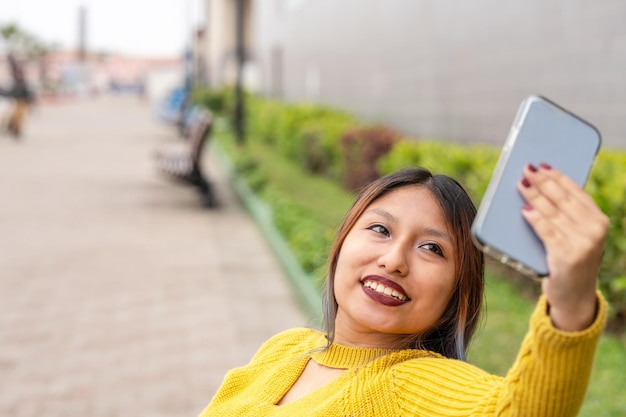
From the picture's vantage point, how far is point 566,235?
1.27m

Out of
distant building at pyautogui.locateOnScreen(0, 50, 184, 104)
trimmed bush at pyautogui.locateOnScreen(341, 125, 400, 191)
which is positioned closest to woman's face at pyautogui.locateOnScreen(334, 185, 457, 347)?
trimmed bush at pyautogui.locateOnScreen(341, 125, 400, 191)

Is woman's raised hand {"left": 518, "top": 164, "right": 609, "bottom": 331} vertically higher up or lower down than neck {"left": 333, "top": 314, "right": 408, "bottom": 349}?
higher up

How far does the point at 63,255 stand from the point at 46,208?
3.34m

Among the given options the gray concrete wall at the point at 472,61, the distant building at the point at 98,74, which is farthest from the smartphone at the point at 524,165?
the distant building at the point at 98,74

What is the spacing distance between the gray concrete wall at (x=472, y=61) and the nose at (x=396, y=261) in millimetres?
5223

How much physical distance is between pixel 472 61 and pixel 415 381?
28.5 feet

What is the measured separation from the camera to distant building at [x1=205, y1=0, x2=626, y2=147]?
23.3 feet

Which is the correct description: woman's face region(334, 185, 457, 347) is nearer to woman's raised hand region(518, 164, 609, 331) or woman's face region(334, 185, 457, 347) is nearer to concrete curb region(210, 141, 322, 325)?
woman's raised hand region(518, 164, 609, 331)

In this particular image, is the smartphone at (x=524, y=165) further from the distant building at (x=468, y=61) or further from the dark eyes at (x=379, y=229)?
the distant building at (x=468, y=61)

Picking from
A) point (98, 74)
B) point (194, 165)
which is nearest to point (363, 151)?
point (194, 165)

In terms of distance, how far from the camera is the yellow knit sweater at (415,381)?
53.8 inches

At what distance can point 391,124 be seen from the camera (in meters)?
14.0

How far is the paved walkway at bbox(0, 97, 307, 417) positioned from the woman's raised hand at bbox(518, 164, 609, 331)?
356cm

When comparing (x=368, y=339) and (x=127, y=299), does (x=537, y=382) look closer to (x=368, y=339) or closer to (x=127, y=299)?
(x=368, y=339)
